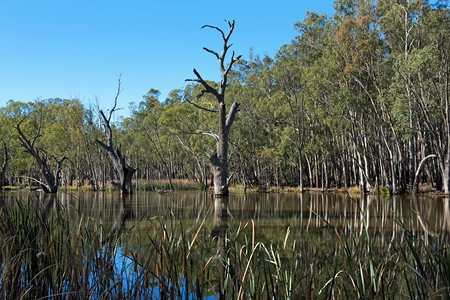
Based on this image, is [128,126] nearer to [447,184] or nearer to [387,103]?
[387,103]

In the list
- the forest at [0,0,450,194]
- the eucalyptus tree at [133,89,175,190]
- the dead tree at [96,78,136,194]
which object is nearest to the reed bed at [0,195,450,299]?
the forest at [0,0,450,194]

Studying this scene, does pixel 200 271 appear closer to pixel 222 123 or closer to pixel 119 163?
pixel 222 123

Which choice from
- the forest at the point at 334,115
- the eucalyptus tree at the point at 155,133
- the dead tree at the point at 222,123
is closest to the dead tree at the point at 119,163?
the forest at the point at 334,115

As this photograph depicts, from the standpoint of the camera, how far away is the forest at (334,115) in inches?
846

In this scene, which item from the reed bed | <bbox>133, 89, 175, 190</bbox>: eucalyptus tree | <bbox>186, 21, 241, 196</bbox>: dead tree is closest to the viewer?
the reed bed

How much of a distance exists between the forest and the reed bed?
41.1 feet

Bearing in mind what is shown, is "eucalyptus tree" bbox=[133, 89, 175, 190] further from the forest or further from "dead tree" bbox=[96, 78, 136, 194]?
"dead tree" bbox=[96, 78, 136, 194]

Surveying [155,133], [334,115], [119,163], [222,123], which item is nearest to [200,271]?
[222,123]

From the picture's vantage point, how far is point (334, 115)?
1046 inches

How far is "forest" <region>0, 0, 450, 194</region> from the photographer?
21500 millimetres

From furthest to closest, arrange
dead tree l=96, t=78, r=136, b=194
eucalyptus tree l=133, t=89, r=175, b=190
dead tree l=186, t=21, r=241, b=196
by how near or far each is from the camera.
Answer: eucalyptus tree l=133, t=89, r=175, b=190 < dead tree l=96, t=78, r=136, b=194 < dead tree l=186, t=21, r=241, b=196

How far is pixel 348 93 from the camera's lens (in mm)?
23828

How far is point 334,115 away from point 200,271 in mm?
24926

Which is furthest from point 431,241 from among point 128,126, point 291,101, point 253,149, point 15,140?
point 128,126
